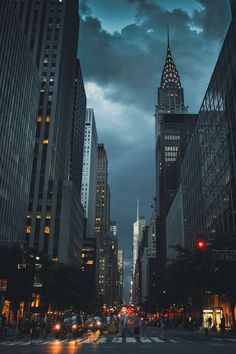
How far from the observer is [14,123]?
3804 inches

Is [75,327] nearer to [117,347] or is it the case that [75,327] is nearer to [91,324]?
[91,324]

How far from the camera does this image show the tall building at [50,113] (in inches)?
5059

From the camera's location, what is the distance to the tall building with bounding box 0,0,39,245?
88.8 metres

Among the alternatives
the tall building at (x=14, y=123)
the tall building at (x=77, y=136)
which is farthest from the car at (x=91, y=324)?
the tall building at (x=77, y=136)

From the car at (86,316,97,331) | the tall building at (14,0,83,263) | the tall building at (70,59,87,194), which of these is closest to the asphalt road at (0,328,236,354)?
the car at (86,316,97,331)

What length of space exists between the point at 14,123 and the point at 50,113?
45.6m

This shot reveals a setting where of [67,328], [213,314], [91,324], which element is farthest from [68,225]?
[67,328]

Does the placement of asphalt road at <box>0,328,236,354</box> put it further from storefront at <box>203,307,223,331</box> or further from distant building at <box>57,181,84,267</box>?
distant building at <box>57,181,84,267</box>

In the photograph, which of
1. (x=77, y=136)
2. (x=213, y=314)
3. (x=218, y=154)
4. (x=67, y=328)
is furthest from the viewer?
(x=77, y=136)

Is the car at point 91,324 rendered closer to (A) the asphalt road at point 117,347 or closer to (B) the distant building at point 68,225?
(A) the asphalt road at point 117,347

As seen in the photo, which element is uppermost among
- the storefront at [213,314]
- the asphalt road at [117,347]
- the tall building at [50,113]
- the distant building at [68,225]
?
the tall building at [50,113]

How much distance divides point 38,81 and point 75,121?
208ft

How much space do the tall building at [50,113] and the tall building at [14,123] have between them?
22279mm

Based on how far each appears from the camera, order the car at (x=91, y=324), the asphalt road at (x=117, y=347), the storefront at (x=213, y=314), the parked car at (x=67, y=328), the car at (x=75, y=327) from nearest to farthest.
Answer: the asphalt road at (x=117, y=347) → the parked car at (x=67, y=328) → the car at (x=75, y=327) → the car at (x=91, y=324) → the storefront at (x=213, y=314)
